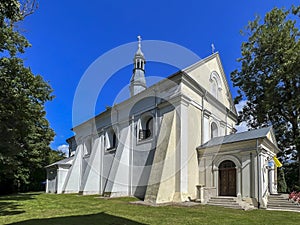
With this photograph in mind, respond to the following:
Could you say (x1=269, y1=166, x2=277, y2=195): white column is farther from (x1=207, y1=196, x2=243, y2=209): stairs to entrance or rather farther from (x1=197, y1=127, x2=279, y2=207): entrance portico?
(x1=207, y1=196, x2=243, y2=209): stairs to entrance

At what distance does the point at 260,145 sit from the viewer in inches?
571

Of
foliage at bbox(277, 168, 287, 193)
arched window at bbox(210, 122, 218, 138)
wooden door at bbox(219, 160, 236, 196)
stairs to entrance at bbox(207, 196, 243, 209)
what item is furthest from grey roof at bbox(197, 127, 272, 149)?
foliage at bbox(277, 168, 287, 193)

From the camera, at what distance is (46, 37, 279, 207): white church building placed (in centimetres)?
1524

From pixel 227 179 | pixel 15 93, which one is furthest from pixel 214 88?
pixel 15 93

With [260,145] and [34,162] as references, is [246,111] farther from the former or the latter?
[34,162]

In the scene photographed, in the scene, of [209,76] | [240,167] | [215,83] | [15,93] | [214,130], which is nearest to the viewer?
[15,93]

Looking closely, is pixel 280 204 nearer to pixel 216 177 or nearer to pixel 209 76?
pixel 216 177

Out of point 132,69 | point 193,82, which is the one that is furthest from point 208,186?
point 132,69

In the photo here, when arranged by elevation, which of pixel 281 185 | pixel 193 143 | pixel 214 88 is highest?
pixel 214 88

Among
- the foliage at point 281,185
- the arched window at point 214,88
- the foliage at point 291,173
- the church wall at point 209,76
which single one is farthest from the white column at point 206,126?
the foliage at point 291,173

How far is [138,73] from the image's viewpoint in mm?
28297

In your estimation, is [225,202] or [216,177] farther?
[216,177]

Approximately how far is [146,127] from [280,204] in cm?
1088

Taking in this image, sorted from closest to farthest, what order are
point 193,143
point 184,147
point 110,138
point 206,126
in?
point 184,147 → point 193,143 → point 206,126 → point 110,138
